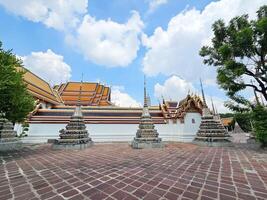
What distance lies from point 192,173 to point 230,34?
981cm

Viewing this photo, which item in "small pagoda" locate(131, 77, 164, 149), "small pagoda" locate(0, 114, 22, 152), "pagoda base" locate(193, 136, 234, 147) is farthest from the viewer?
"pagoda base" locate(193, 136, 234, 147)

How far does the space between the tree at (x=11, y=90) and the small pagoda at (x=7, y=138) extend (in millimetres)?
3336

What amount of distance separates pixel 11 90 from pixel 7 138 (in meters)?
5.08

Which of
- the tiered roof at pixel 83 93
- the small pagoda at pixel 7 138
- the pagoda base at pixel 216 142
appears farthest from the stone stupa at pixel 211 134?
the tiered roof at pixel 83 93

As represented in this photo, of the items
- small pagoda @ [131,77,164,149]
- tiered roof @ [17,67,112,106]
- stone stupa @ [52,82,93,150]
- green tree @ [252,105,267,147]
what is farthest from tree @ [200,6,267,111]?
tiered roof @ [17,67,112,106]

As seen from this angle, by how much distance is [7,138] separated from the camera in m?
9.95

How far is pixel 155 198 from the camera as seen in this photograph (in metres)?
2.80

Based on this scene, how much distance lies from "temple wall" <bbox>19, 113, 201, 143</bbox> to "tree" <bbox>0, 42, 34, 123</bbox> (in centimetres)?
752

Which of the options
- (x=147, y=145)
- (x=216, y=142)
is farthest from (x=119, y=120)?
(x=216, y=142)

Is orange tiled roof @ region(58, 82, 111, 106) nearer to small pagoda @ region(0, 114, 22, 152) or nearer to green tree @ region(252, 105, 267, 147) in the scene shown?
A: small pagoda @ region(0, 114, 22, 152)

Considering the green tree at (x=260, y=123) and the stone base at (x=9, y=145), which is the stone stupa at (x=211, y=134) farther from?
the stone base at (x=9, y=145)

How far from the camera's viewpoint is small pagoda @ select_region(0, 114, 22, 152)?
961 cm

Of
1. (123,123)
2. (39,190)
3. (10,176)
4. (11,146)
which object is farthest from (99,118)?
(39,190)

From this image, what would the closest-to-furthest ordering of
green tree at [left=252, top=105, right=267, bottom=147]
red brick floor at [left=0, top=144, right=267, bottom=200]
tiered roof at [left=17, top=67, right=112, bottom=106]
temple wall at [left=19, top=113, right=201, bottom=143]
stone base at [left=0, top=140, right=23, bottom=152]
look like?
red brick floor at [left=0, top=144, right=267, bottom=200]
green tree at [left=252, top=105, right=267, bottom=147]
stone base at [left=0, top=140, right=23, bottom=152]
temple wall at [left=19, top=113, right=201, bottom=143]
tiered roof at [left=17, top=67, right=112, bottom=106]
